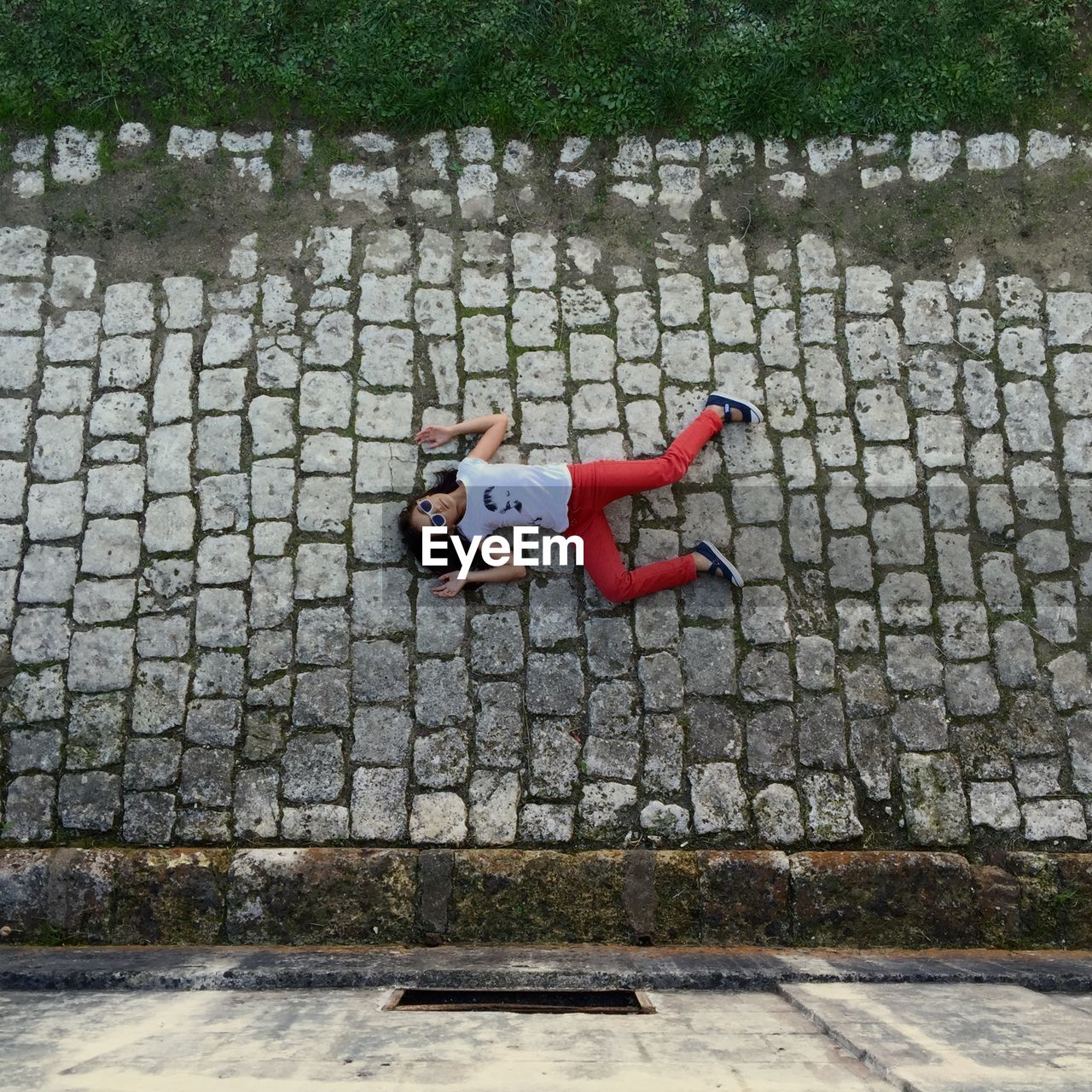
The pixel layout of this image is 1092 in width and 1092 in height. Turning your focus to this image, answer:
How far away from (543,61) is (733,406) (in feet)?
8.29

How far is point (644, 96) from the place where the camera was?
6.59 metres

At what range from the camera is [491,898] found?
572cm

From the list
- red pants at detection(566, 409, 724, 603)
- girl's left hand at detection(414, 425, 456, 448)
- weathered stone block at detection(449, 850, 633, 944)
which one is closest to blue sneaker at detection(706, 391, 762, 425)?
red pants at detection(566, 409, 724, 603)

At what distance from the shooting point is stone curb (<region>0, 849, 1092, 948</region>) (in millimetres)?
5691

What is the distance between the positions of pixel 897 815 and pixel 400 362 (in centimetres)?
397

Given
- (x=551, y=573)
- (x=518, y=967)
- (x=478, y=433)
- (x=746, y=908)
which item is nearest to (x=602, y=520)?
(x=551, y=573)

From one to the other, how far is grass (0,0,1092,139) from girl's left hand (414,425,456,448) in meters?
2.02

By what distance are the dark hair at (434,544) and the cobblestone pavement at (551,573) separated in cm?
16

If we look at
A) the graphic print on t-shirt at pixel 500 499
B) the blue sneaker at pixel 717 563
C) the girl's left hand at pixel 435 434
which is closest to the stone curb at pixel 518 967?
the blue sneaker at pixel 717 563

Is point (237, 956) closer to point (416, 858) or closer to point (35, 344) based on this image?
point (416, 858)

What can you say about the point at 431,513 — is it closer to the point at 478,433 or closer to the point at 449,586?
the point at 449,586

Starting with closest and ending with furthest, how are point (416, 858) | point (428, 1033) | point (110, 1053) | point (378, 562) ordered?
point (110, 1053) → point (428, 1033) → point (416, 858) → point (378, 562)

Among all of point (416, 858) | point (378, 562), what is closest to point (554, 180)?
point (378, 562)

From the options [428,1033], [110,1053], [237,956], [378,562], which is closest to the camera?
[110,1053]
